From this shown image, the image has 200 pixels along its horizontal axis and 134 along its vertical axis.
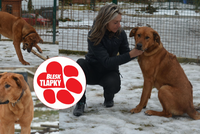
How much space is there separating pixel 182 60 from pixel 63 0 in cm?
335

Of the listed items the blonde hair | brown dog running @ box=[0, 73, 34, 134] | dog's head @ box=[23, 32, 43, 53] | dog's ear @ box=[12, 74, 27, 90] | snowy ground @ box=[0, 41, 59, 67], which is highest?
the blonde hair

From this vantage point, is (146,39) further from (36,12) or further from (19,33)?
(19,33)

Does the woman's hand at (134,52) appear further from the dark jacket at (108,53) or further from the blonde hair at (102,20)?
the blonde hair at (102,20)

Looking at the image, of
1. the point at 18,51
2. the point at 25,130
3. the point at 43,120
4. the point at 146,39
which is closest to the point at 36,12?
the point at 18,51

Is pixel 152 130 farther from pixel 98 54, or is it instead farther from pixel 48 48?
pixel 48 48

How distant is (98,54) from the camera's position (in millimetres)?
2527

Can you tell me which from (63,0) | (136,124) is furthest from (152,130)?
(63,0)

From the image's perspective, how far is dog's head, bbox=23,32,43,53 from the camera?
205 centimetres

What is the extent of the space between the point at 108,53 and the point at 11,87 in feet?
4.94

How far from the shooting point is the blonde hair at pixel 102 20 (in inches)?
94.8

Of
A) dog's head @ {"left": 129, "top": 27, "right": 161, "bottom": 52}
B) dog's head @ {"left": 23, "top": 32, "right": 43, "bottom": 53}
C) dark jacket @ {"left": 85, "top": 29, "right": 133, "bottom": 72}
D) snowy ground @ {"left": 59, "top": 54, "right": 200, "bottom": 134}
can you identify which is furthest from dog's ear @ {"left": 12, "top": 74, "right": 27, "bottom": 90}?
dog's head @ {"left": 129, "top": 27, "right": 161, "bottom": 52}

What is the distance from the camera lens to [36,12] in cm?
197

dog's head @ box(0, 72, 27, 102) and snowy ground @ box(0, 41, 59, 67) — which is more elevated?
snowy ground @ box(0, 41, 59, 67)

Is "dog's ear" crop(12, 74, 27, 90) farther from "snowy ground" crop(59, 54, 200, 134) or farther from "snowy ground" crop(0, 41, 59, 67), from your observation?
"snowy ground" crop(59, 54, 200, 134)
